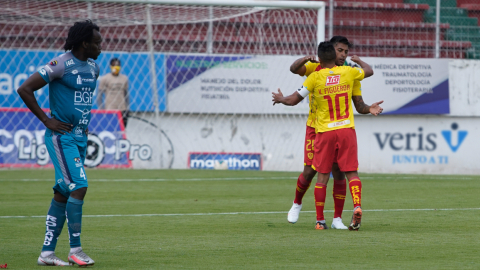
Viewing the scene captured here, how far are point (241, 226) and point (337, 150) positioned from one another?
1164 millimetres

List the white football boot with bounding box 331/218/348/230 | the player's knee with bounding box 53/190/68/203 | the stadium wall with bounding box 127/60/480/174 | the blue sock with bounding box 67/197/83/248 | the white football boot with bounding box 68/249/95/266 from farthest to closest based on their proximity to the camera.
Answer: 1. the stadium wall with bounding box 127/60/480/174
2. the white football boot with bounding box 331/218/348/230
3. the player's knee with bounding box 53/190/68/203
4. the blue sock with bounding box 67/197/83/248
5. the white football boot with bounding box 68/249/95/266

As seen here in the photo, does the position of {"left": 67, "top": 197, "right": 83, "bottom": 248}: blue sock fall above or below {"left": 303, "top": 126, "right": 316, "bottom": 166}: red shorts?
below

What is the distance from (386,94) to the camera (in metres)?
14.3

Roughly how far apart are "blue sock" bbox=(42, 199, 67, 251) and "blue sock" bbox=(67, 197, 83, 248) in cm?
17

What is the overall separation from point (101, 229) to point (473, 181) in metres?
7.09

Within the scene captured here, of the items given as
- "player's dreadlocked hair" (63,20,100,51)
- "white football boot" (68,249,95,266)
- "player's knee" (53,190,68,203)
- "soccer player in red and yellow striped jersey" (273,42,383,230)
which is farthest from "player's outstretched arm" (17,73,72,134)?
"soccer player in red and yellow striped jersey" (273,42,383,230)

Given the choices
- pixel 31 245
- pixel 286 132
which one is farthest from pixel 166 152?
pixel 31 245

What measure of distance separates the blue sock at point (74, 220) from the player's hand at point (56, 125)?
18.7 inches

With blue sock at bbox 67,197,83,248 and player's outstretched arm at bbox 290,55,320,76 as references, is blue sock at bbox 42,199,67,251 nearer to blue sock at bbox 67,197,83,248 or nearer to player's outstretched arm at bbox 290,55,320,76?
blue sock at bbox 67,197,83,248

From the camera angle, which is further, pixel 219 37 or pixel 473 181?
pixel 219 37

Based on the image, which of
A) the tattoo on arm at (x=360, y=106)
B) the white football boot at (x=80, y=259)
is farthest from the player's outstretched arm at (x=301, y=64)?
the white football boot at (x=80, y=259)

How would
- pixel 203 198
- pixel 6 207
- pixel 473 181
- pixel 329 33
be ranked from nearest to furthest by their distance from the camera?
pixel 6 207 < pixel 203 198 < pixel 473 181 < pixel 329 33

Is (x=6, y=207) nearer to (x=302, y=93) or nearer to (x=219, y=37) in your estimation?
(x=302, y=93)

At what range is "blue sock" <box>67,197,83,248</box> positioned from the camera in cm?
458
